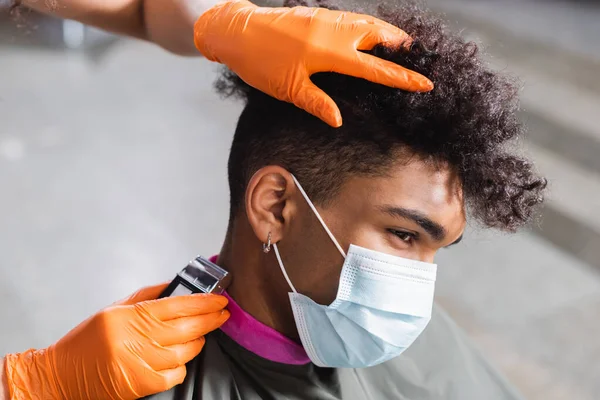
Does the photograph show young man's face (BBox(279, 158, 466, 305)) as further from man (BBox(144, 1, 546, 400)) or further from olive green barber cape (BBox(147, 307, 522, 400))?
olive green barber cape (BBox(147, 307, 522, 400))

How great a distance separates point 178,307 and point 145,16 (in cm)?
88

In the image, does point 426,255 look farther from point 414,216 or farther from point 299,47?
point 299,47

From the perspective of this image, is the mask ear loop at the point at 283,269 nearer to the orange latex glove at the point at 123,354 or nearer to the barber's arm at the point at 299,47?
the orange latex glove at the point at 123,354

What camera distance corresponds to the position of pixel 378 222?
1.31m

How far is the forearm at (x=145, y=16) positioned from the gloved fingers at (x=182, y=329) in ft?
2.50

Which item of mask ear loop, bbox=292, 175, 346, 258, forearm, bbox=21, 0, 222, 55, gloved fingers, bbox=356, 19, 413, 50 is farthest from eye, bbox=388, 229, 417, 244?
forearm, bbox=21, 0, 222, 55

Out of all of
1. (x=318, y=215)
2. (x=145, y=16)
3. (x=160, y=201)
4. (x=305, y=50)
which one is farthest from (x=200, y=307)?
(x=160, y=201)

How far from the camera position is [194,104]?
13.3ft

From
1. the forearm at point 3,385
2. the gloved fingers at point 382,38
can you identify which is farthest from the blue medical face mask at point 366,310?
the forearm at point 3,385

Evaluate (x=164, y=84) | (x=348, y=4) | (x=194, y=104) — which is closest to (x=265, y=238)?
(x=348, y=4)

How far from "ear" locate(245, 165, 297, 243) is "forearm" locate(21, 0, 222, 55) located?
57 centimetres

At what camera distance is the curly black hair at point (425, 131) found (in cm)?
126

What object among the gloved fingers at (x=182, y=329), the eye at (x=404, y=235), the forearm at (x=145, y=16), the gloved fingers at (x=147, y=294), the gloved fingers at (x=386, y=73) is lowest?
the gloved fingers at (x=182, y=329)

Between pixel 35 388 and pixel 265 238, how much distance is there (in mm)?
576
